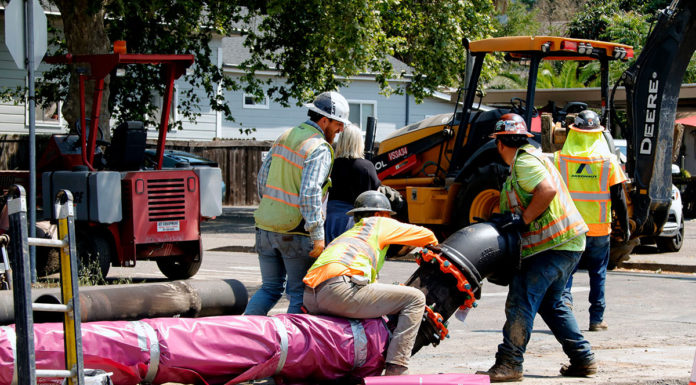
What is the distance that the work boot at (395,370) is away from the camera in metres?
6.27

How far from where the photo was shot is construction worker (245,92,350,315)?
276 inches

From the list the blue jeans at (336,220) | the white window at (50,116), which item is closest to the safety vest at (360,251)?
the blue jeans at (336,220)

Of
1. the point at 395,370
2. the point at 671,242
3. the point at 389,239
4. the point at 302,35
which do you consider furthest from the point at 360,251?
the point at 302,35

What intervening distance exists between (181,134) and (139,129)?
65.1ft

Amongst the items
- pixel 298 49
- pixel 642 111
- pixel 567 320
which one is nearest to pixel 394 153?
pixel 642 111

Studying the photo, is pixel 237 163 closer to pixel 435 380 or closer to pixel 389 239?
pixel 389 239

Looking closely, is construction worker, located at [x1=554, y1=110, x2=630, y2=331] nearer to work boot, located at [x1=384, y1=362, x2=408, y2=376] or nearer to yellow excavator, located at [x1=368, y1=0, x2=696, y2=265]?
work boot, located at [x1=384, y1=362, x2=408, y2=376]

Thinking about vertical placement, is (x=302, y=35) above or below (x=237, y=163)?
above

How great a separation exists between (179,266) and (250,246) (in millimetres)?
4938

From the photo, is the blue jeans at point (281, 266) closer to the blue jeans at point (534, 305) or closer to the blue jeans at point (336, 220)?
the blue jeans at point (336, 220)

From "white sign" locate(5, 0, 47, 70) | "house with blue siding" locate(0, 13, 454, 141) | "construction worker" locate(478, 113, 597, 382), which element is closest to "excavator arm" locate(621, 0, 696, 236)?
"construction worker" locate(478, 113, 597, 382)

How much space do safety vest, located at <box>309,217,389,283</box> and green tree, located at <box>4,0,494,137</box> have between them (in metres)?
12.4

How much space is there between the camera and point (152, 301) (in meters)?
6.79

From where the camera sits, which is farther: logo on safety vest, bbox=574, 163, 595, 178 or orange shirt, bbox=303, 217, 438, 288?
logo on safety vest, bbox=574, 163, 595, 178
